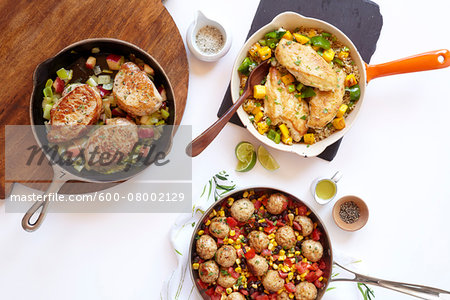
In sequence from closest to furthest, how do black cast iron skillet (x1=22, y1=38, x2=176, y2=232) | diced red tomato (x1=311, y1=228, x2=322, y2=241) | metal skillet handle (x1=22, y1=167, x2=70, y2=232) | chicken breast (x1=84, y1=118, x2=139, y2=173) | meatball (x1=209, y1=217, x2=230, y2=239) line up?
metal skillet handle (x1=22, y1=167, x2=70, y2=232) → black cast iron skillet (x1=22, y1=38, x2=176, y2=232) → chicken breast (x1=84, y1=118, x2=139, y2=173) → meatball (x1=209, y1=217, x2=230, y2=239) → diced red tomato (x1=311, y1=228, x2=322, y2=241)

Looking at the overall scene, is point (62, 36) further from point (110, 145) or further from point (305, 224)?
point (305, 224)

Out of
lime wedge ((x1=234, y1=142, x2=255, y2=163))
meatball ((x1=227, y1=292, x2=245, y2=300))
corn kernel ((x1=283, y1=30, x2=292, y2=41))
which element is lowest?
meatball ((x1=227, y1=292, x2=245, y2=300))

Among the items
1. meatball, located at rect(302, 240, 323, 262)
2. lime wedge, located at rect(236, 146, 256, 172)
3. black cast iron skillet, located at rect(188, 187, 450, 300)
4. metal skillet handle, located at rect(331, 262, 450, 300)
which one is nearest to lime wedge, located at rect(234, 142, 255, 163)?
lime wedge, located at rect(236, 146, 256, 172)

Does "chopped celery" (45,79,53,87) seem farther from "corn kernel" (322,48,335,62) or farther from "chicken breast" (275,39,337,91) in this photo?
"corn kernel" (322,48,335,62)

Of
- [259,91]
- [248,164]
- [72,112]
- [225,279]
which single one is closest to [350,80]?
[259,91]

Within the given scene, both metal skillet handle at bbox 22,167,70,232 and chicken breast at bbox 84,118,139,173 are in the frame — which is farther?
chicken breast at bbox 84,118,139,173

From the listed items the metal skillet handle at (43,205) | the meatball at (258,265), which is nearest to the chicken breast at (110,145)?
the metal skillet handle at (43,205)

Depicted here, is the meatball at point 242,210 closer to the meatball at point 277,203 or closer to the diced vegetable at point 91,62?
the meatball at point 277,203
